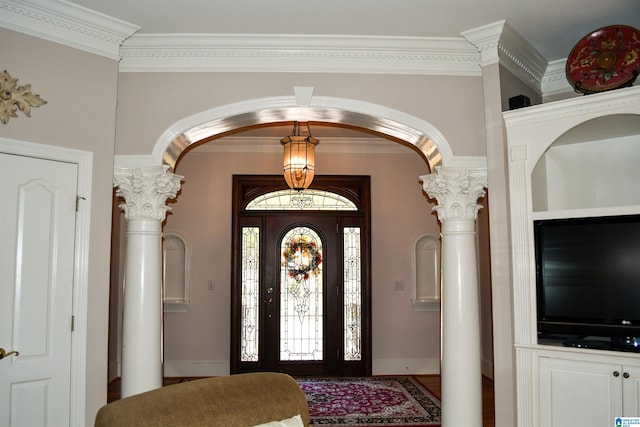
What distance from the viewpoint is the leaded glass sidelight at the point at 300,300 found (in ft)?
21.4

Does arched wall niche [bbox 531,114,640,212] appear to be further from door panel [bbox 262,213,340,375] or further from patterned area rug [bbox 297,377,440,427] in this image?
door panel [bbox 262,213,340,375]

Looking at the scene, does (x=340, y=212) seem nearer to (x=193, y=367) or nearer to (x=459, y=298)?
(x=193, y=367)

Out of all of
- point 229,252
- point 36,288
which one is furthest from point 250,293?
point 36,288

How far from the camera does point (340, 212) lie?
21.8 ft

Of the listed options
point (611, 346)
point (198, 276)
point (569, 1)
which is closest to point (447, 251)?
point (611, 346)

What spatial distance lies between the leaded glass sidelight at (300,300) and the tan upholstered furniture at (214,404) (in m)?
4.10

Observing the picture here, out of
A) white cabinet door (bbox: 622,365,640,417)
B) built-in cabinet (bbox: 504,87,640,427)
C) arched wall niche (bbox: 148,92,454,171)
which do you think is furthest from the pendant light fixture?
white cabinet door (bbox: 622,365,640,417)

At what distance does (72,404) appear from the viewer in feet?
10.8

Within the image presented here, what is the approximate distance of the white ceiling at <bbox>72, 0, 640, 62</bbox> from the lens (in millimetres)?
3303

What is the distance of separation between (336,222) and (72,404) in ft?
12.9

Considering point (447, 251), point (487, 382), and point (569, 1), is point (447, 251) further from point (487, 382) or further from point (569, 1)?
point (487, 382)

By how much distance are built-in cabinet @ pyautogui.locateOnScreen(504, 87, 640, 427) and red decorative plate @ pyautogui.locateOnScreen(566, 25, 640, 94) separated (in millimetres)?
125

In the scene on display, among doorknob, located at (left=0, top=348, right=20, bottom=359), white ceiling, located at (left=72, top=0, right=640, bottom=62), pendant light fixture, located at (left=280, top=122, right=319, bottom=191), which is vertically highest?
white ceiling, located at (left=72, top=0, right=640, bottom=62)

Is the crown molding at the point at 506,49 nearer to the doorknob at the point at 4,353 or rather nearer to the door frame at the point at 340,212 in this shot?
the door frame at the point at 340,212
